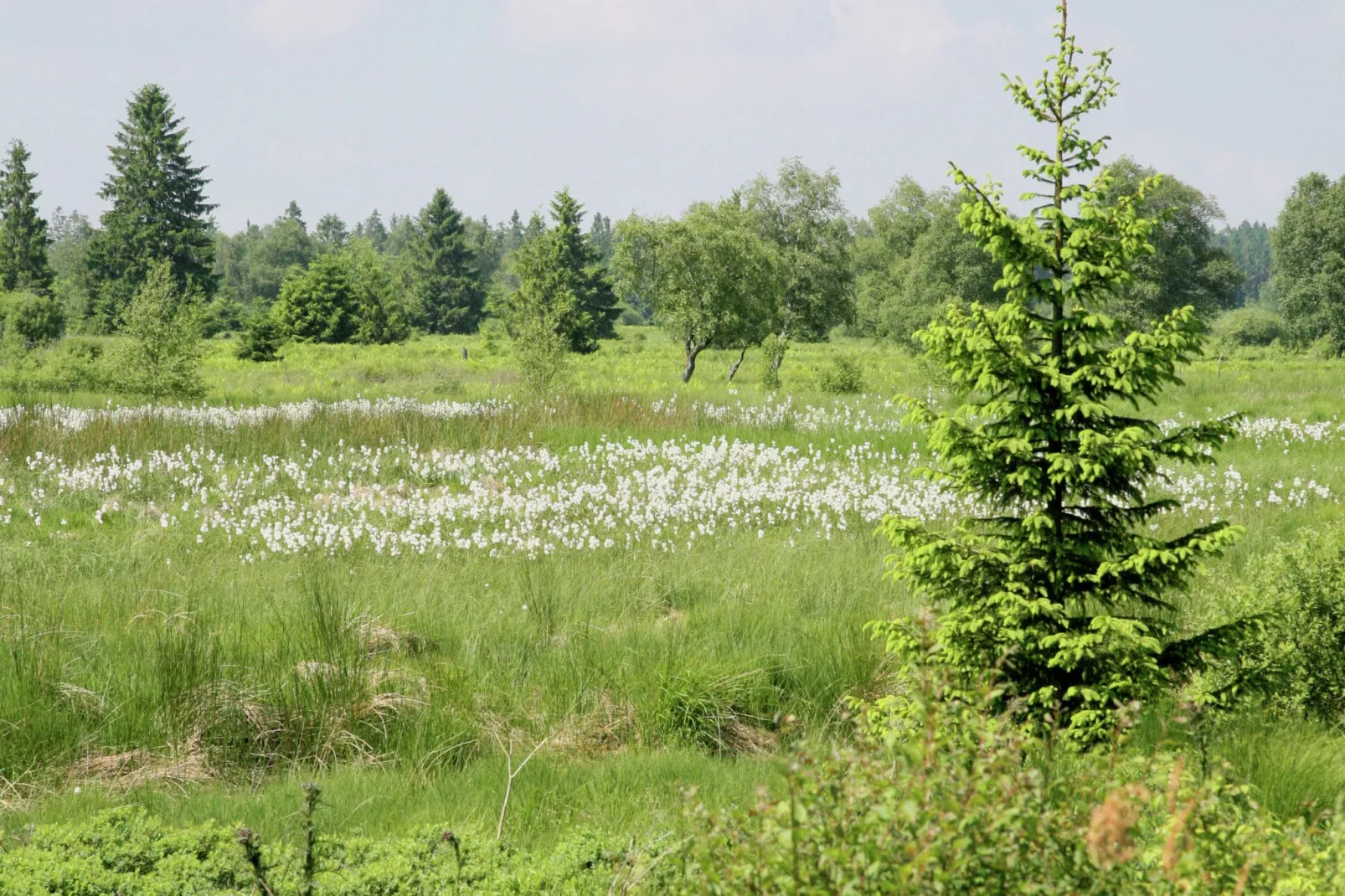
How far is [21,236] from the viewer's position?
A: 60.7 m

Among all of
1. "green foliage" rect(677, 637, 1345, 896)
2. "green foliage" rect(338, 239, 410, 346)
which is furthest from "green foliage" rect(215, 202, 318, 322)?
"green foliage" rect(677, 637, 1345, 896)

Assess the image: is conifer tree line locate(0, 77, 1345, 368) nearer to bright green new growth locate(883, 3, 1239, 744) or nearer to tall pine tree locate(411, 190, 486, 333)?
tall pine tree locate(411, 190, 486, 333)

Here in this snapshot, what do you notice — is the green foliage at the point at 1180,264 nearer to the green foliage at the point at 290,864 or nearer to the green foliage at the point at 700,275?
the green foliage at the point at 700,275

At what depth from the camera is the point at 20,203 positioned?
6066 cm

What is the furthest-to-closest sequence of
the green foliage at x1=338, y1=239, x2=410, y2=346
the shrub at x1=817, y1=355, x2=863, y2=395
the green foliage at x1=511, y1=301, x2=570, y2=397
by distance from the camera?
the green foliage at x1=338, y1=239, x2=410, y2=346, the shrub at x1=817, y1=355, x2=863, y2=395, the green foliage at x1=511, y1=301, x2=570, y2=397

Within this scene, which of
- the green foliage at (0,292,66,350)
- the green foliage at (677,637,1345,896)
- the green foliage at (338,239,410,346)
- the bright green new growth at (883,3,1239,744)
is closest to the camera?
the green foliage at (677,637,1345,896)

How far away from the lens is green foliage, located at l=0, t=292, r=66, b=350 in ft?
137

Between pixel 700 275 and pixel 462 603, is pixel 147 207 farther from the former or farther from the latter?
pixel 462 603

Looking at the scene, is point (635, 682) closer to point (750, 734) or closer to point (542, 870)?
point (750, 734)

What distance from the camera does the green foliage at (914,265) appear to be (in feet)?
172

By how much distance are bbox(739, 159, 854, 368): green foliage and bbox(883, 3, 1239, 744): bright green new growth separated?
4226cm

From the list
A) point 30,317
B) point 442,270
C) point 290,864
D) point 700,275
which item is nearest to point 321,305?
point 30,317

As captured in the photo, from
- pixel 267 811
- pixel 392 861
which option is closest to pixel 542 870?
pixel 392 861

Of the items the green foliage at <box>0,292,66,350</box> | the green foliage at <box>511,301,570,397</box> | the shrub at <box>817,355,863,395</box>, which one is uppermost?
the green foliage at <box>0,292,66,350</box>
